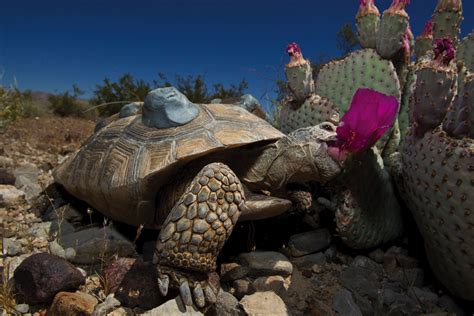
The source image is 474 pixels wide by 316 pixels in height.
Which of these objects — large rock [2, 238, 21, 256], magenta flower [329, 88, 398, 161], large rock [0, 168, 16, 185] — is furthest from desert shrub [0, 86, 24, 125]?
magenta flower [329, 88, 398, 161]

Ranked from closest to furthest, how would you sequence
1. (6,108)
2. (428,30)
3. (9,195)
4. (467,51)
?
(9,195) < (467,51) < (428,30) < (6,108)

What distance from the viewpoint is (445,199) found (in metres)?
1.92

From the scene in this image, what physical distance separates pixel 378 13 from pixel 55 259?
348 centimetres

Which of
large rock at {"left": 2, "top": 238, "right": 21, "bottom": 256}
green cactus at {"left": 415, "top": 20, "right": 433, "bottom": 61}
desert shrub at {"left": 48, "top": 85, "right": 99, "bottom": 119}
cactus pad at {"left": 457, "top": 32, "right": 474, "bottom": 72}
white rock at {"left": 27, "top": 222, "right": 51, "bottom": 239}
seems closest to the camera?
large rock at {"left": 2, "top": 238, "right": 21, "bottom": 256}

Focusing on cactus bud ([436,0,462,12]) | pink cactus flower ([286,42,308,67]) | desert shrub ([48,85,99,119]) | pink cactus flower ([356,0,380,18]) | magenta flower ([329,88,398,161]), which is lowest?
A: desert shrub ([48,85,99,119])

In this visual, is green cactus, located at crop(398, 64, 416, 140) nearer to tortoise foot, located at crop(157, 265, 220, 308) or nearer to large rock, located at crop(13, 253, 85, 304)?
tortoise foot, located at crop(157, 265, 220, 308)

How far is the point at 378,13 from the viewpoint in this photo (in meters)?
3.56

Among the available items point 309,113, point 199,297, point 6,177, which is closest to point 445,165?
point 199,297

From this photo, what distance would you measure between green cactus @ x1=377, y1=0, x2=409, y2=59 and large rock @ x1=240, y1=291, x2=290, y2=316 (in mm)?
2548

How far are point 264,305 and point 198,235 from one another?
51cm

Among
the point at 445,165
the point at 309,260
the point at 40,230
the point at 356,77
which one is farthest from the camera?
the point at 356,77

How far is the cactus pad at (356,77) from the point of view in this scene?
3.35m

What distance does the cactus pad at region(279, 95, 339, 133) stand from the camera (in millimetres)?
3211

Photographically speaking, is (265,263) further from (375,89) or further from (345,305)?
(375,89)
